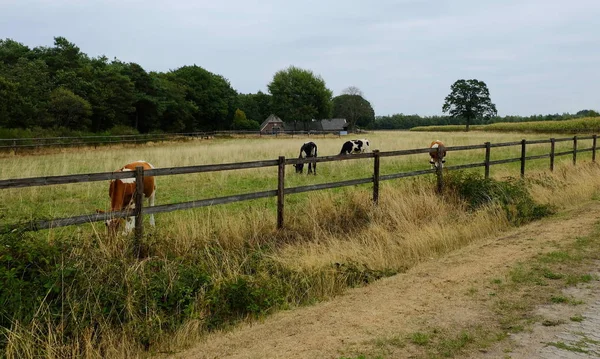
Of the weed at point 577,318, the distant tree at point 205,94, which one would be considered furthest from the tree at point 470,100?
the weed at point 577,318

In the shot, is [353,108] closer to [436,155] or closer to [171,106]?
[171,106]

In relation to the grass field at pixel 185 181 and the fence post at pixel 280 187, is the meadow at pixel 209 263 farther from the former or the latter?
the grass field at pixel 185 181

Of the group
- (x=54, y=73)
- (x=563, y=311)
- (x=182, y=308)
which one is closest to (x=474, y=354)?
(x=563, y=311)

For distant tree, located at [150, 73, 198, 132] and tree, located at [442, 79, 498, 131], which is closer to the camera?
distant tree, located at [150, 73, 198, 132]

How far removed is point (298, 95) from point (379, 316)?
272 feet

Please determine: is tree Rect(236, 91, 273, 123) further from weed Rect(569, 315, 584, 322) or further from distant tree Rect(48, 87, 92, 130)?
weed Rect(569, 315, 584, 322)

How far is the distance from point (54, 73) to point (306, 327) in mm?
59748

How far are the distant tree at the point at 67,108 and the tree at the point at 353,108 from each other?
231ft

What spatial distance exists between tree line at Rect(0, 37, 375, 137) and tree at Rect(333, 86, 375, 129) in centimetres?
1958

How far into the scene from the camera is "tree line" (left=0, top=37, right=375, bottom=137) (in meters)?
41.9

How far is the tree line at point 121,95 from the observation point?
138 ft

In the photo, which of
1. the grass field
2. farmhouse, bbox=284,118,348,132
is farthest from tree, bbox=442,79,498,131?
the grass field

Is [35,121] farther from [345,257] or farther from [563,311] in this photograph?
[563,311]

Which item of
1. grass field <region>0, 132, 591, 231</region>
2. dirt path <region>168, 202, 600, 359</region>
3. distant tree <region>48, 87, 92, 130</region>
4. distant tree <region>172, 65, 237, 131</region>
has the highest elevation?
distant tree <region>172, 65, 237, 131</region>
